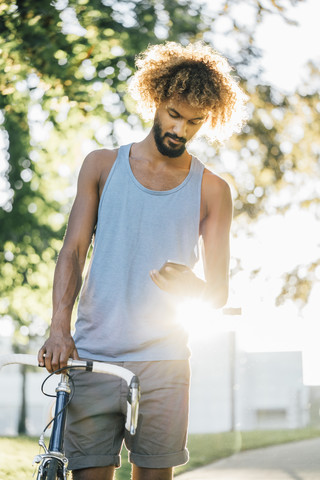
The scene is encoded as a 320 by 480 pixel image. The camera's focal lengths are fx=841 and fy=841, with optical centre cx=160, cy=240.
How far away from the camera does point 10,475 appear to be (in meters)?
8.04

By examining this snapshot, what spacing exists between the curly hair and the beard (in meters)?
0.14

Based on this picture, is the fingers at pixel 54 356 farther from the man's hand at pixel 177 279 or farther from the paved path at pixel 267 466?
the paved path at pixel 267 466

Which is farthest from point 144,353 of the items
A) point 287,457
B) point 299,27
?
point 287,457

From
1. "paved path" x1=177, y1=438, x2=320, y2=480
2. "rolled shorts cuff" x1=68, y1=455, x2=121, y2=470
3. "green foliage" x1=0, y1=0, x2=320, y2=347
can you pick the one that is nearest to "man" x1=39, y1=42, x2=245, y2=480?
"rolled shorts cuff" x1=68, y1=455, x2=121, y2=470

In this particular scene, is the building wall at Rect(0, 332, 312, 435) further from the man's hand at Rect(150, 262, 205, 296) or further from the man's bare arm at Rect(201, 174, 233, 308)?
the man's hand at Rect(150, 262, 205, 296)

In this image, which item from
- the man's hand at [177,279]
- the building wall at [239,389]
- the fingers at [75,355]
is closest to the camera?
the man's hand at [177,279]

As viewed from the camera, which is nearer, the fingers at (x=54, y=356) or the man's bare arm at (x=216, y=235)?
the fingers at (x=54, y=356)

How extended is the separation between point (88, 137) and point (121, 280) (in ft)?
33.6

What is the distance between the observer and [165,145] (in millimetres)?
3291

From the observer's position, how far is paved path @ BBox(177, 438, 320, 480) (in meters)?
8.33

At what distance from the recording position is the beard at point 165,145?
3.28 meters

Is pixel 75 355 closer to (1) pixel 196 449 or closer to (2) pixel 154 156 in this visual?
(2) pixel 154 156

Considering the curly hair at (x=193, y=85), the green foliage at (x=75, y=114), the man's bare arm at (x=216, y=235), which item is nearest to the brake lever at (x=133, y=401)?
the man's bare arm at (x=216, y=235)

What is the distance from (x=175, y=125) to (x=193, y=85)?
7.5 inches
